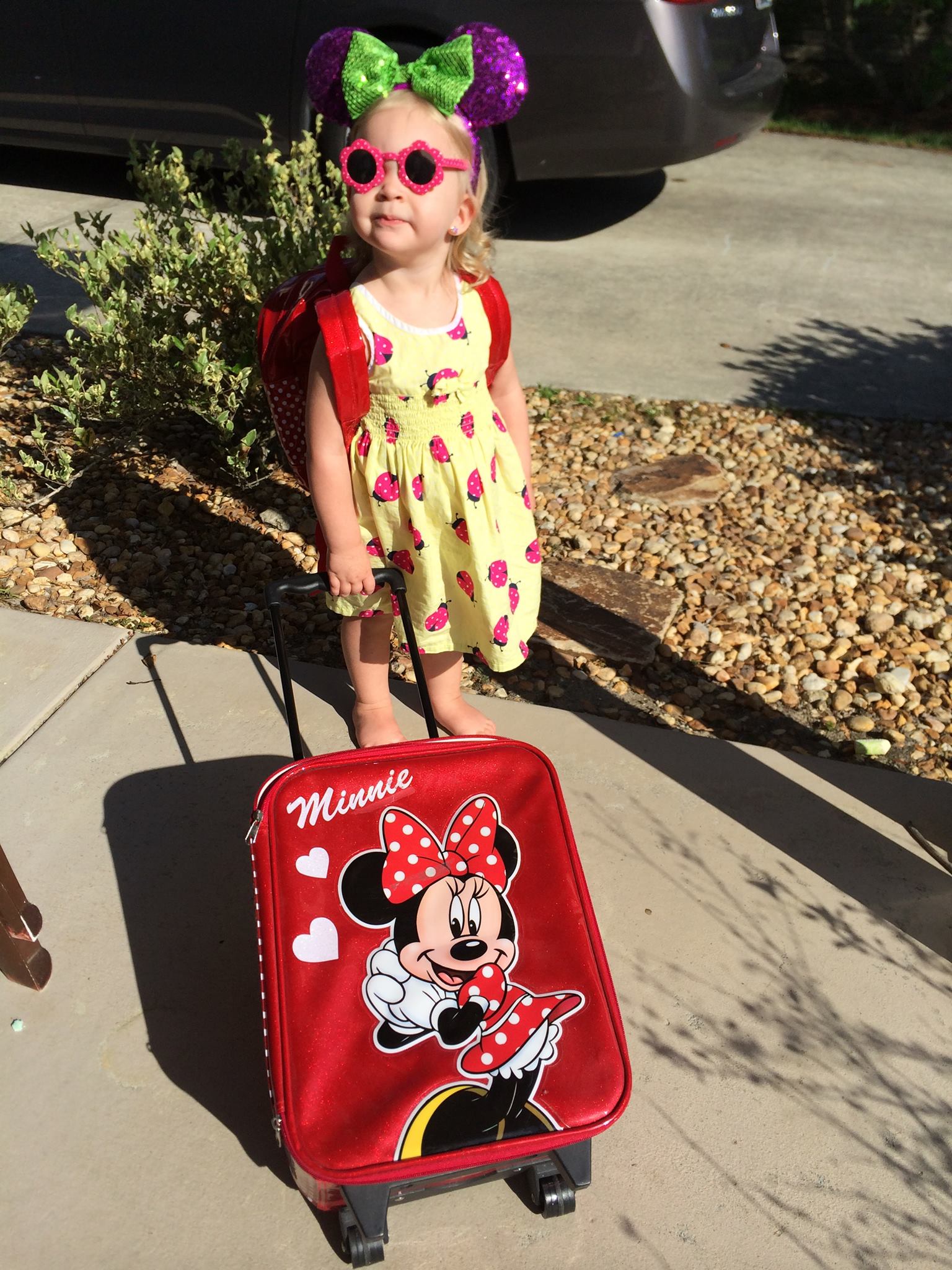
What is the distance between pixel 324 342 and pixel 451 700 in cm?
101

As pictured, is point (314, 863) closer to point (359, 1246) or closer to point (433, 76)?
point (359, 1246)

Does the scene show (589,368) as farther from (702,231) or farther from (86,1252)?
(86,1252)

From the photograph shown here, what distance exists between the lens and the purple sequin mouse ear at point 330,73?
2064mm

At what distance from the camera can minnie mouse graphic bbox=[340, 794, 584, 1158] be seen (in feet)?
5.66

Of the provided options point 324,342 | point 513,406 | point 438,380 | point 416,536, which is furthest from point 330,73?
point 416,536

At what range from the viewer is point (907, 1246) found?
1.83m

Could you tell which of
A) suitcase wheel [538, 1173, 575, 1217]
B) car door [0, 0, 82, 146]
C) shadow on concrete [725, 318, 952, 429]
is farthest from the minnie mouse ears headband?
car door [0, 0, 82, 146]

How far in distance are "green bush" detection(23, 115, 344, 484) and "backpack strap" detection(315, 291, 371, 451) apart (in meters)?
1.23

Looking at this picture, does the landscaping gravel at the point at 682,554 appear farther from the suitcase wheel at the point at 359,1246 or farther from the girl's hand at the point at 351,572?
the suitcase wheel at the point at 359,1246

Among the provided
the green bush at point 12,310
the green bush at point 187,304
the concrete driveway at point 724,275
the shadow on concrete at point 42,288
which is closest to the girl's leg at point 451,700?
the green bush at point 187,304

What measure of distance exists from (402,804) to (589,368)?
3172 millimetres

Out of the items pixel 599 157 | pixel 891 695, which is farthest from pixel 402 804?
pixel 599 157

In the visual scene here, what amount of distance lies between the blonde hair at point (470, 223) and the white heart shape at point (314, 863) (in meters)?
1.19

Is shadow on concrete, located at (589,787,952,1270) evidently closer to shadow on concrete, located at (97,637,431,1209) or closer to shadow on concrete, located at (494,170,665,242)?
shadow on concrete, located at (97,637,431,1209)
